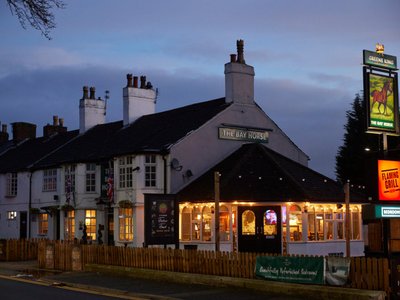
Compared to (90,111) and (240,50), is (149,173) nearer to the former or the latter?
(240,50)

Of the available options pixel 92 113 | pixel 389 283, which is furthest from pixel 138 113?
pixel 389 283

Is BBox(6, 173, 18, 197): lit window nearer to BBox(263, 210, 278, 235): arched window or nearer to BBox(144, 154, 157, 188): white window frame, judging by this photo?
BBox(144, 154, 157, 188): white window frame

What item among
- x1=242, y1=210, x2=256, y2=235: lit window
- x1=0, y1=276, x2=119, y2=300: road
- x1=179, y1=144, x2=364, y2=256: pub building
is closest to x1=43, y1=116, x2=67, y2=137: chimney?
x1=179, y1=144, x2=364, y2=256: pub building

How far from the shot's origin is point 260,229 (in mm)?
30375

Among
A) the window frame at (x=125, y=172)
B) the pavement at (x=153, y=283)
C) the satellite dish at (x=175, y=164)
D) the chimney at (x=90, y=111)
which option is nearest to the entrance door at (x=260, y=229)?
the satellite dish at (x=175, y=164)

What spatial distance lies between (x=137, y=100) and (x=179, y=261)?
21280 mm

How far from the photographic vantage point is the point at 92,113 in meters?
45.6

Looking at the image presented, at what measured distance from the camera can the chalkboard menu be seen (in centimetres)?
2410

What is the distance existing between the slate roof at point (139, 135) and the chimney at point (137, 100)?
0.58 metres

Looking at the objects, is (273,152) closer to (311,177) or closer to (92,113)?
(311,177)

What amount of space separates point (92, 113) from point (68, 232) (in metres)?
10.6

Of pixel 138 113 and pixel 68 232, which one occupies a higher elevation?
pixel 138 113

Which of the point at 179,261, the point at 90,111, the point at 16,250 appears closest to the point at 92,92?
the point at 90,111

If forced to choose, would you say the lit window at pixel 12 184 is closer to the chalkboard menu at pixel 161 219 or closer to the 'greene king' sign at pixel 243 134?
the 'greene king' sign at pixel 243 134
